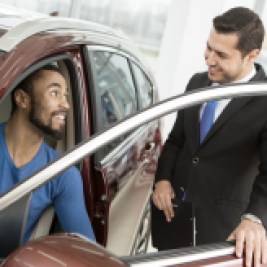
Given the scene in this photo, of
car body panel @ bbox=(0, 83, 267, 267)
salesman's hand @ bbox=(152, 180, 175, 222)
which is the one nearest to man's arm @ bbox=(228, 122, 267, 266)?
car body panel @ bbox=(0, 83, 267, 267)

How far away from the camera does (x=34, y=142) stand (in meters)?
2.03

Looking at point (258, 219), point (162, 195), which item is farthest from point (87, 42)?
point (258, 219)

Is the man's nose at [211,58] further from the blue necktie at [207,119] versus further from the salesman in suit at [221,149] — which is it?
the blue necktie at [207,119]

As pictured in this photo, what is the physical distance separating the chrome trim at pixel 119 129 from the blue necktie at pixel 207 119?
3.46ft

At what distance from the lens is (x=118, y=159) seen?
101 inches

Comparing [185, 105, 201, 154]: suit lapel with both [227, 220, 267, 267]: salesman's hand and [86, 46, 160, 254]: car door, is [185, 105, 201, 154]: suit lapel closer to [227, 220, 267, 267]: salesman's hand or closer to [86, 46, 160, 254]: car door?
[86, 46, 160, 254]: car door

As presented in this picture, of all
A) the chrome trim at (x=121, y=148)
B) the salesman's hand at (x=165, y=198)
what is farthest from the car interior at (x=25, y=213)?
the salesman's hand at (x=165, y=198)

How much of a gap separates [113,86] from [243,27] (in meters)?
0.81

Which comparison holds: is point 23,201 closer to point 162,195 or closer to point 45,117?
point 45,117

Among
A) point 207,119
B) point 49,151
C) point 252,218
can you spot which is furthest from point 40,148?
point 252,218

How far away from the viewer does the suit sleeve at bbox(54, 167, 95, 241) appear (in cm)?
198

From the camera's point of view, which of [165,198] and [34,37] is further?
[165,198]

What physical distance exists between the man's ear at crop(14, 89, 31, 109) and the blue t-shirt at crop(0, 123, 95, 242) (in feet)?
0.45

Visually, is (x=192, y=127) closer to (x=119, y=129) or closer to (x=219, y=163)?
(x=219, y=163)
